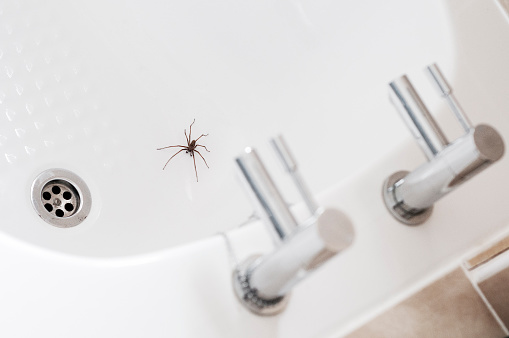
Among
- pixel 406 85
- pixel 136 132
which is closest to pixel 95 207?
pixel 136 132

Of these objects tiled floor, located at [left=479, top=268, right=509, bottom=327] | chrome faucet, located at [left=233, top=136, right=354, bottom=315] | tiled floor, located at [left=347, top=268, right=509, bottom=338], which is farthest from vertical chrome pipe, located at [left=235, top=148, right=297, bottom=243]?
tiled floor, located at [left=479, top=268, right=509, bottom=327]

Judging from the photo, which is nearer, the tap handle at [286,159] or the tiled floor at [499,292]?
the tap handle at [286,159]

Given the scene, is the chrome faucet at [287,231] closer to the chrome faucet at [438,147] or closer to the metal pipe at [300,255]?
the metal pipe at [300,255]

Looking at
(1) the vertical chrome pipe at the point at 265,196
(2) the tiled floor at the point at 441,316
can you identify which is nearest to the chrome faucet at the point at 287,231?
(1) the vertical chrome pipe at the point at 265,196

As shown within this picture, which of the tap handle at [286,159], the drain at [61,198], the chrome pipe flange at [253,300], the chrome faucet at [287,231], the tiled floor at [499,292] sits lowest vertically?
the tiled floor at [499,292]

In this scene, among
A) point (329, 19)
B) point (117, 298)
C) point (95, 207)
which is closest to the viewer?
point (117, 298)

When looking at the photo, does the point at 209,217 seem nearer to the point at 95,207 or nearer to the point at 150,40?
the point at 95,207
